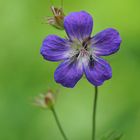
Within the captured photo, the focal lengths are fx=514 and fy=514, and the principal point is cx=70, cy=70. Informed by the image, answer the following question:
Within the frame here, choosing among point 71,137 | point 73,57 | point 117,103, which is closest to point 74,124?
point 71,137

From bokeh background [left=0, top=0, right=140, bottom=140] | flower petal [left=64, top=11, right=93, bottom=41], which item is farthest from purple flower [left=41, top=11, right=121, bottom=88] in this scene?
bokeh background [left=0, top=0, right=140, bottom=140]

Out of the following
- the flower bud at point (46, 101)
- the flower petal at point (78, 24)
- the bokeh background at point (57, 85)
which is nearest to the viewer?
the flower petal at point (78, 24)

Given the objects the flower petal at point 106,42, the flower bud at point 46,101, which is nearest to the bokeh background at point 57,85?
the flower bud at point 46,101

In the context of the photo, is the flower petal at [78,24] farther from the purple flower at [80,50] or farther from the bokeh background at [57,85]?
the bokeh background at [57,85]

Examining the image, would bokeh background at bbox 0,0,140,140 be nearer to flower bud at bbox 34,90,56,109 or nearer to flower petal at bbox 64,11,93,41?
flower bud at bbox 34,90,56,109

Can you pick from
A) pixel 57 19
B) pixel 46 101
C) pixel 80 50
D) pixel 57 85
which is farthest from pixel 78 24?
pixel 57 85

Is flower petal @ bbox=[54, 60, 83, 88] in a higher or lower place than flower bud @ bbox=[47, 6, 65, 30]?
lower
